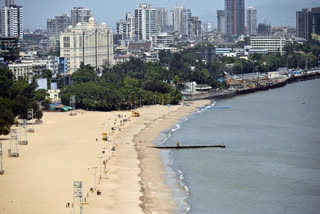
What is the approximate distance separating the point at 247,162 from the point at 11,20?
85249 mm

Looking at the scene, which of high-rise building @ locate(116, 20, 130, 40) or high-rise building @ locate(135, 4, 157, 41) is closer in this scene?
high-rise building @ locate(135, 4, 157, 41)

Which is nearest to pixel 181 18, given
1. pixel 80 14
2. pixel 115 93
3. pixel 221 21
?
pixel 221 21

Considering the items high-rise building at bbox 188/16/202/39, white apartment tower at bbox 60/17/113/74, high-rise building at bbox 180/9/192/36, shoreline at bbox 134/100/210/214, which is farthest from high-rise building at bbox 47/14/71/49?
shoreline at bbox 134/100/210/214

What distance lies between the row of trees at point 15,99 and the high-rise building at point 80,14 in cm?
7929

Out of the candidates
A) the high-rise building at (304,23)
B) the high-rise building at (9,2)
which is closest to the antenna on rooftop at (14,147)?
the high-rise building at (9,2)

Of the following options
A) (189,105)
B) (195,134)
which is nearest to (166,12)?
(189,105)

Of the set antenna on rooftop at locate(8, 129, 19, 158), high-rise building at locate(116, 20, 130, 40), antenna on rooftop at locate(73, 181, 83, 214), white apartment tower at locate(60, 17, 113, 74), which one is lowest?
antenna on rooftop at locate(73, 181, 83, 214)

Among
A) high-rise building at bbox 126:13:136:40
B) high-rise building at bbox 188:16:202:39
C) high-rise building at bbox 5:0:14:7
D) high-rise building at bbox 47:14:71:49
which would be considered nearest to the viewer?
high-rise building at bbox 5:0:14:7

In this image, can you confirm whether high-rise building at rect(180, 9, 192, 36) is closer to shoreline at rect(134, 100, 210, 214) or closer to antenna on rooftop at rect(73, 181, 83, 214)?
shoreline at rect(134, 100, 210, 214)

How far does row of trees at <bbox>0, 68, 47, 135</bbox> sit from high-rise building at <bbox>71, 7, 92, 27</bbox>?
79294 mm

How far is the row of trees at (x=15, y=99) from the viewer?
34.8 meters

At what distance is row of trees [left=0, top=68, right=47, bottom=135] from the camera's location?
114 ft

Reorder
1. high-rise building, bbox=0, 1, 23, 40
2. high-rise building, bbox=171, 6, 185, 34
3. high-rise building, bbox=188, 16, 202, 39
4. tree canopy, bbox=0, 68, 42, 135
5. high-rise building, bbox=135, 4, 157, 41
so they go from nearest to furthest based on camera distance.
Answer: tree canopy, bbox=0, 68, 42, 135 < high-rise building, bbox=0, 1, 23, 40 < high-rise building, bbox=135, 4, 157, 41 < high-rise building, bbox=188, 16, 202, 39 < high-rise building, bbox=171, 6, 185, 34

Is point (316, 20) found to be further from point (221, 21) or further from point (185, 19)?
point (221, 21)
